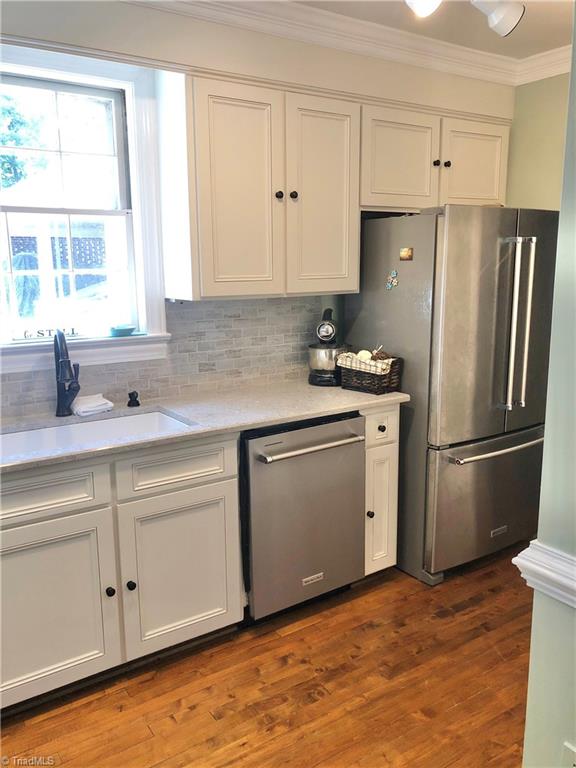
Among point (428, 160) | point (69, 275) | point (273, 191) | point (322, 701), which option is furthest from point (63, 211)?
point (322, 701)

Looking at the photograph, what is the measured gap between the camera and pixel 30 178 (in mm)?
2496

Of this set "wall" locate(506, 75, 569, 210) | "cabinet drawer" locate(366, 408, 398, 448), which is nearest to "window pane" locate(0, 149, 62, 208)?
"cabinet drawer" locate(366, 408, 398, 448)

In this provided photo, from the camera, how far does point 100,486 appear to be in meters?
2.10

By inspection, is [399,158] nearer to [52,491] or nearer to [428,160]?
[428,160]

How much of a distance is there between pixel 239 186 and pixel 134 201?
1.55 feet

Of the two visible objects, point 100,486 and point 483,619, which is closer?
point 100,486

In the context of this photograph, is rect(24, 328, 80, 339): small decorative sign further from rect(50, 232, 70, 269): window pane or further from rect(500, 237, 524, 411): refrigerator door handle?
rect(500, 237, 524, 411): refrigerator door handle

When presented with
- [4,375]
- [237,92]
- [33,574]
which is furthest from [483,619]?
[237,92]

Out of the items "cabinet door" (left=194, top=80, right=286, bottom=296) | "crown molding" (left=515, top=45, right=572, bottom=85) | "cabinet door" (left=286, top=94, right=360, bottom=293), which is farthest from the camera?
"crown molding" (left=515, top=45, right=572, bottom=85)

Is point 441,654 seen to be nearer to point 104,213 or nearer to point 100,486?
point 100,486

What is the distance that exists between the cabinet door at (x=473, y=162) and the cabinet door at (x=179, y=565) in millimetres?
2006

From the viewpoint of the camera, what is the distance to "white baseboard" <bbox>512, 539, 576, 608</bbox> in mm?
1039

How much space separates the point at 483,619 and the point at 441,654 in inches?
13.1

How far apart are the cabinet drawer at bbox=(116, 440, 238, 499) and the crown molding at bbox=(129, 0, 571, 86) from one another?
165 cm
